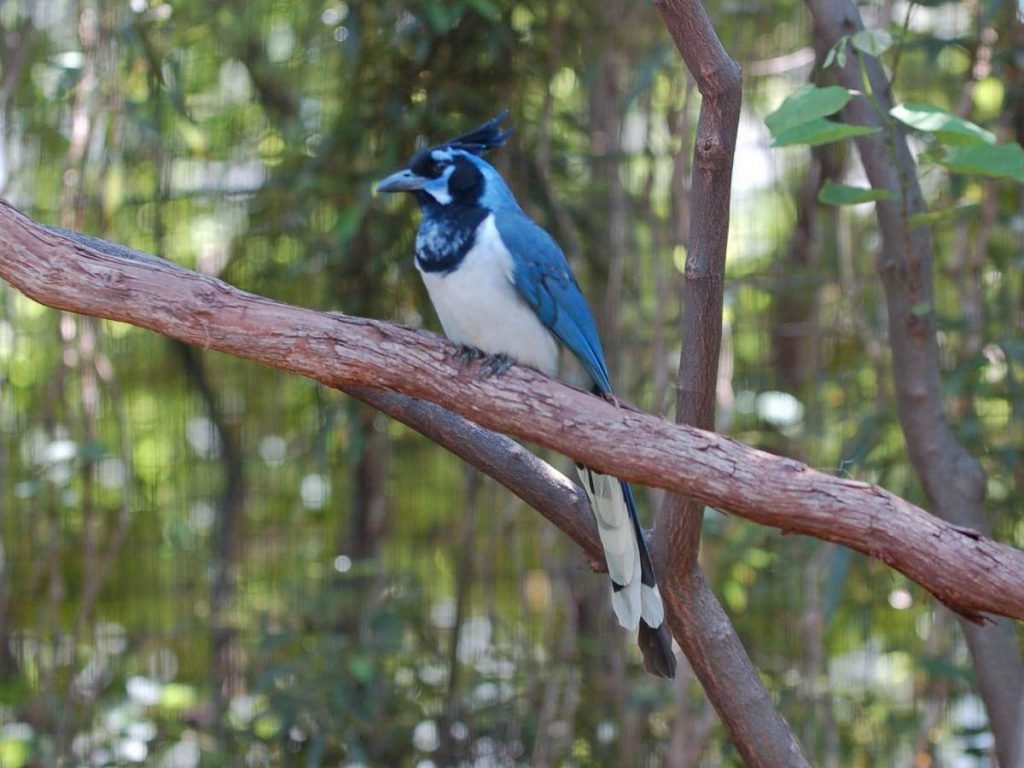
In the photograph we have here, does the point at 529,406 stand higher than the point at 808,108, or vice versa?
the point at 808,108

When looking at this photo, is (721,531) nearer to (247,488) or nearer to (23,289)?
Answer: (247,488)

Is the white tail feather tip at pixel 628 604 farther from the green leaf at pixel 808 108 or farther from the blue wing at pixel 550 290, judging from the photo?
the green leaf at pixel 808 108

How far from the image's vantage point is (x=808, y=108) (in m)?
2.23

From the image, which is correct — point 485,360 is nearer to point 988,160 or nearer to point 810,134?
point 810,134

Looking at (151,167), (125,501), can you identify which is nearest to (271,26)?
(151,167)

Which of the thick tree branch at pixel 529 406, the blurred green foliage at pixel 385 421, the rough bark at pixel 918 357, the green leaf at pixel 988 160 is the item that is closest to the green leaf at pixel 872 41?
the green leaf at pixel 988 160

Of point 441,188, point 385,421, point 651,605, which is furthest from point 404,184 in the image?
point 385,421

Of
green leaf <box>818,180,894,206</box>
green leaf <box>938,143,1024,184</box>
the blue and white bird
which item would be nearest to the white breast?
the blue and white bird

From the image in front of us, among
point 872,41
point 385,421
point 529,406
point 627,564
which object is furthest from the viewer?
point 385,421

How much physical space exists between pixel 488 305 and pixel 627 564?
0.64 m

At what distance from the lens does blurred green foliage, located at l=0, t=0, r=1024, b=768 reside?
12.8 feet

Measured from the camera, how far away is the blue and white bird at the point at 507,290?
2553 mm

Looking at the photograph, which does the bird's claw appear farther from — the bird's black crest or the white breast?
the bird's black crest

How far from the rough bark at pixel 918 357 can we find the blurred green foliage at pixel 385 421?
63 cm
